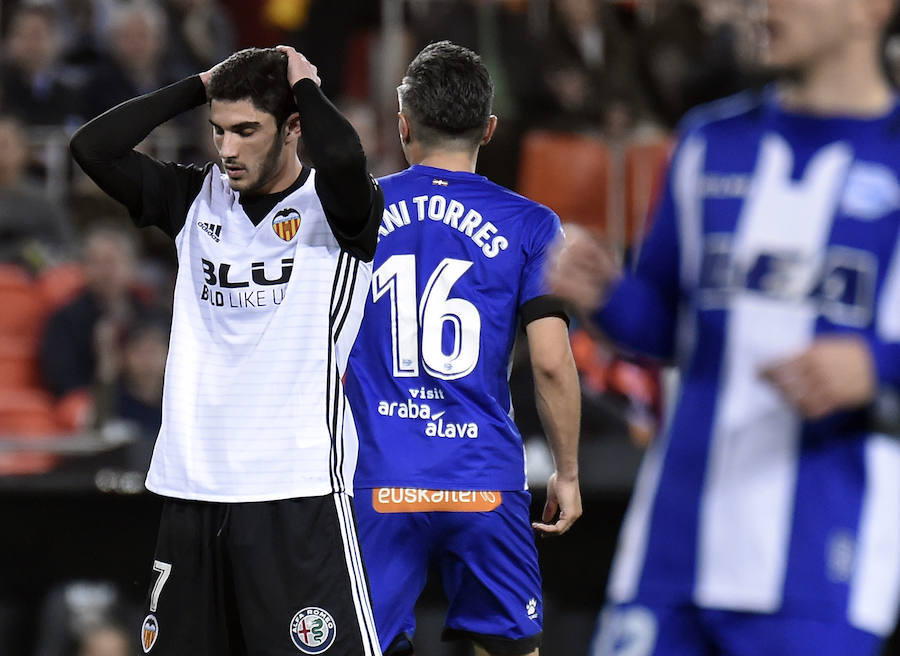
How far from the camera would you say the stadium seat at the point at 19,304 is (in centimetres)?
899

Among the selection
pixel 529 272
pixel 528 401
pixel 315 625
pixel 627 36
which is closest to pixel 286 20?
pixel 627 36

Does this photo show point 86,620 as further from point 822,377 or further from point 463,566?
point 822,377

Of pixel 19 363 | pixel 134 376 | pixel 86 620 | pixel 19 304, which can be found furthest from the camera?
pixel 19 304

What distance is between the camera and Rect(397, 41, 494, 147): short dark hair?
15.1 feet

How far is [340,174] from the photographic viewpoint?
13.1 ft

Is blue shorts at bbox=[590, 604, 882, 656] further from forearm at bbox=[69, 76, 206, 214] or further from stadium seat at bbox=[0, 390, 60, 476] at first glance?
stadium seat at bbox=[0, 390, 60, 476]

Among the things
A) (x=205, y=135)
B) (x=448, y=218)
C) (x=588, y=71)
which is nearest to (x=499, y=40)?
(x=588, y=71)

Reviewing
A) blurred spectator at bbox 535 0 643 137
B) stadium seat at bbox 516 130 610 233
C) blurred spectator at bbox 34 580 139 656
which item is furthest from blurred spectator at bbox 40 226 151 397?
blurred spectator at bbox 535 0 643 137

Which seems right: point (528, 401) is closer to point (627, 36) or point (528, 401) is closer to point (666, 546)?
point (666, 546)

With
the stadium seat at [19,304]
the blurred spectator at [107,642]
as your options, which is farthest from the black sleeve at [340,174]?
the stadium seat at [19,304]

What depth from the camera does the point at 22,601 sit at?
7.51 meters

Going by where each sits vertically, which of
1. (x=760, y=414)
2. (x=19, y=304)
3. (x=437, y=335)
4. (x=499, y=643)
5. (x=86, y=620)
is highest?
(x=760, y=414)

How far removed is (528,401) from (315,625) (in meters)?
3.70

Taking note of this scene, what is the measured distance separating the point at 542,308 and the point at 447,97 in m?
0.69
